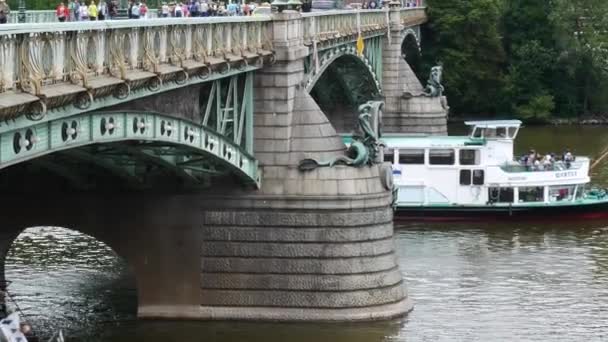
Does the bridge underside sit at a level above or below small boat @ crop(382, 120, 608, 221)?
above

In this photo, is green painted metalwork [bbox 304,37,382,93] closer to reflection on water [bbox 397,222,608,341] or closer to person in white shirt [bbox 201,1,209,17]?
person in white shirt [bbox 201,1,209,17]

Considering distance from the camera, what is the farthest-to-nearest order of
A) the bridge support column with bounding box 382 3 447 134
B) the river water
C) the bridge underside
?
the bridge support column with bounding box 382 3 447 134
the river water
the bridge underside

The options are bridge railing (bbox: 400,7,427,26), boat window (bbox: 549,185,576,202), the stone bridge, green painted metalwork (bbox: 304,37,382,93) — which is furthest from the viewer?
bridge railing (bbox: 400,7,427,26)

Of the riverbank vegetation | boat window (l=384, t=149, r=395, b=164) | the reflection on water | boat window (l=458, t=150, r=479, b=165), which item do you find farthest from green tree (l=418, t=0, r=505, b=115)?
the reflection on water

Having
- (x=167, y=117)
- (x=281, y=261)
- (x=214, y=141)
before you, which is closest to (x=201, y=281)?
(x=281, y=261)

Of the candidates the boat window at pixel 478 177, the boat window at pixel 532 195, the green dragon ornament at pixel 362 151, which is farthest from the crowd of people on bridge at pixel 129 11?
the boat window at pixel 532 195

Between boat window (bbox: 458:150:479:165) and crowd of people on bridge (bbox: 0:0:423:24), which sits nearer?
crowd of people on bridge (bbox: 0:0:423:24)

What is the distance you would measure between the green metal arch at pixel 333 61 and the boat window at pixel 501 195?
7751 mm

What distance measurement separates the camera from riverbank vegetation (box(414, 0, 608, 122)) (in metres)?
103

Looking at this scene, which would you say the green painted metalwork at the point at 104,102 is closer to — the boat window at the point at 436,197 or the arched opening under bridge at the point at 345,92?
the boat window at the point at 436,197

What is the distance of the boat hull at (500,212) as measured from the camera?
60406 mm

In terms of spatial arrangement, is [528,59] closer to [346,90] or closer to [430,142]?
[346,90]

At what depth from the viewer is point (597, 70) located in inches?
4026

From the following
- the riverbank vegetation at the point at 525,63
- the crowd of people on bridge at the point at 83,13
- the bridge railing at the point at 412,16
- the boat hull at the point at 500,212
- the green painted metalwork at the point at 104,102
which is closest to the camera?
the green painted metalwork at the point at 104,102
